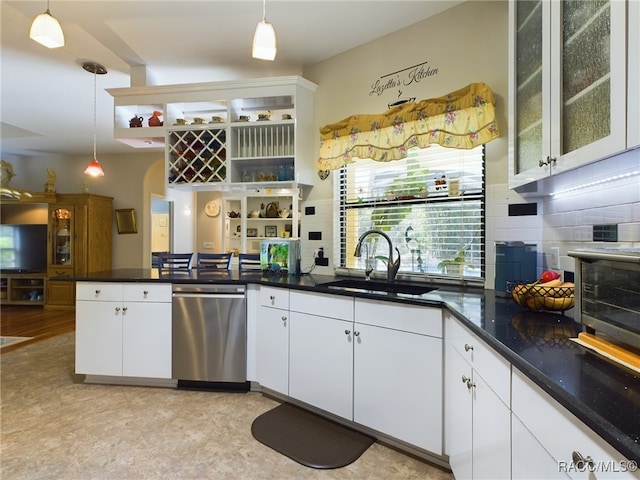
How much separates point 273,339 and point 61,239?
5.48 metres

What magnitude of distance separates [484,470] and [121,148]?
6.62 m

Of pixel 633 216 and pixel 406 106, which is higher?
pixel 406 106

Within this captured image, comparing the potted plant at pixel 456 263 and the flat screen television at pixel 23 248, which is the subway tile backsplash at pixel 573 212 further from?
the flat screen television at pixel 23 248

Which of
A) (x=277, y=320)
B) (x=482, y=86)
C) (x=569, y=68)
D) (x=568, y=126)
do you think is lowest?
(x=277, y=320)

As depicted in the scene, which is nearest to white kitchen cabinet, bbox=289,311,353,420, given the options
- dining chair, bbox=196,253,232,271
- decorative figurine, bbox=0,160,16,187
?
dining chair, bbox=196,253,232,271

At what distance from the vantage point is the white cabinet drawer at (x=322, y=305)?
2164 mm

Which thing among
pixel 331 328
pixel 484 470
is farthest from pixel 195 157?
pixel 484 470

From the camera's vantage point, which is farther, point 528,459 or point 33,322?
point 33,322

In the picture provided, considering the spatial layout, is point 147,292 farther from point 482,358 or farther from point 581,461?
point 581,461

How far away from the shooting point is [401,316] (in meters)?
1.91

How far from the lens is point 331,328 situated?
2.24m

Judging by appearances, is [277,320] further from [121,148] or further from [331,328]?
[121,148]

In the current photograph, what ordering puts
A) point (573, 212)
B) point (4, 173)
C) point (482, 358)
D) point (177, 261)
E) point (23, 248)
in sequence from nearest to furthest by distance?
point (482, 358) < point (573, 212) < point (177, 261) < point (4, 173) < point (23, 248)

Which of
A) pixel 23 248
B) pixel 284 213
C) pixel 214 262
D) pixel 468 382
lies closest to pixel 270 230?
pixel 284 213
